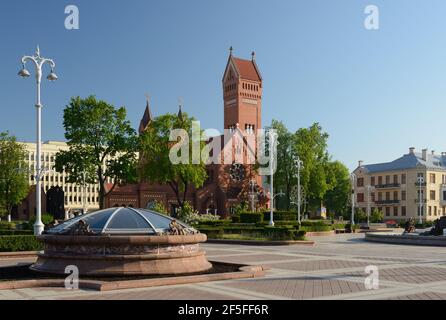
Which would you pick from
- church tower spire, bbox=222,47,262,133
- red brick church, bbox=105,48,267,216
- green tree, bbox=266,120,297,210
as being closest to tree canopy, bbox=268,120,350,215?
green tree, bbox=266,120,297,210

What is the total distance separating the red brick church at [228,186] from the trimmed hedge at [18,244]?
142 feet

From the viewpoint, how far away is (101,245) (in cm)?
1350

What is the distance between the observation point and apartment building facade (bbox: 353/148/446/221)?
77312 millimetres

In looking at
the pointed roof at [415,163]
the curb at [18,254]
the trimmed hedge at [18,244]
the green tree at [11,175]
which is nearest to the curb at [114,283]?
the curb at [18,254]

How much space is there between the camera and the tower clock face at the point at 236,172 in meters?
72.6

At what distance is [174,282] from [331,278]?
4405 mm

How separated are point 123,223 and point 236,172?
58333mm

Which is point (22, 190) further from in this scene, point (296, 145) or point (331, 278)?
point (331, 278)

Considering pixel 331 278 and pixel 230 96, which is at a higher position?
pixel 230 96

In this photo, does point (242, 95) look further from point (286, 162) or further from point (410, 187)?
point (410, 187)

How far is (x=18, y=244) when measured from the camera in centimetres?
2197

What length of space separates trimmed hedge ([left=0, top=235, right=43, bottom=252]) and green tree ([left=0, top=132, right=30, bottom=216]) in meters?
40.3
